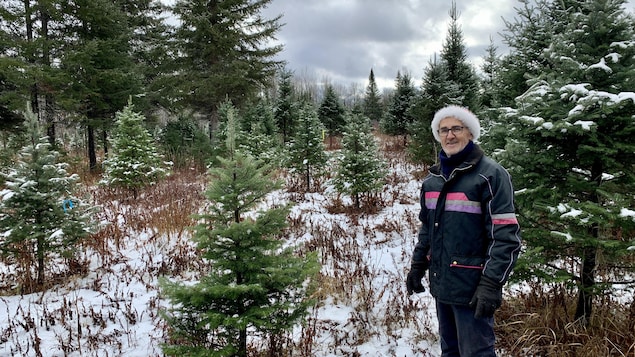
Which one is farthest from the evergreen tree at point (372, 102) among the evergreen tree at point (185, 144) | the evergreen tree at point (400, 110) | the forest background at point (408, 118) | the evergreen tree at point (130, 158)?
the evergreen tree at point (130, 158)

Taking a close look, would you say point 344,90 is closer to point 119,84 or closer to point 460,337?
point 119,84

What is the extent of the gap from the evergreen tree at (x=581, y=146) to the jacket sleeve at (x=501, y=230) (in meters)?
0.95

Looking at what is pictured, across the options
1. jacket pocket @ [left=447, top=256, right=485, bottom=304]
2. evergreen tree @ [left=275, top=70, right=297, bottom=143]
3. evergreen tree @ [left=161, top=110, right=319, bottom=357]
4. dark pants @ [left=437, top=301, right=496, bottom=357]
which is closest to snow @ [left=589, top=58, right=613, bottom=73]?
jacket pocket @ [left=447, top=256, right=485, bottom=304]

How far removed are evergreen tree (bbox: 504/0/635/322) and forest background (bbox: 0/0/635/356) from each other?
0.02 metres

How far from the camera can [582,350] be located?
10.4ft

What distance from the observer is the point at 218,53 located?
18.4 meters

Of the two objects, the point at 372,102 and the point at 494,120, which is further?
the point at 372,102

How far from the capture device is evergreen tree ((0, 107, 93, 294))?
470 centimetres

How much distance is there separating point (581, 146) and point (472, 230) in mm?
1486

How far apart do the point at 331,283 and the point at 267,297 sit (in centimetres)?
209

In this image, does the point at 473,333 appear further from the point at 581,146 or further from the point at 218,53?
the point at 218,53

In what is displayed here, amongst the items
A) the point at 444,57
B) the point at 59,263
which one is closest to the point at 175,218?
the point at 59,263

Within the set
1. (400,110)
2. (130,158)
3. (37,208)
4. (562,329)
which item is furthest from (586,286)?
(400,110)

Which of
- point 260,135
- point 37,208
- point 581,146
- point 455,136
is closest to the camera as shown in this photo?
point 455,136
